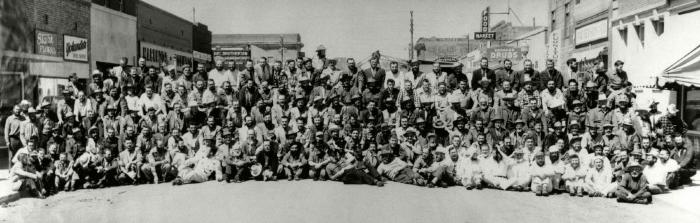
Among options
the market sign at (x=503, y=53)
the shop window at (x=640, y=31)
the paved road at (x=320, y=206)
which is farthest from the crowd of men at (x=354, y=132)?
the market sign at (x=503, y=53)

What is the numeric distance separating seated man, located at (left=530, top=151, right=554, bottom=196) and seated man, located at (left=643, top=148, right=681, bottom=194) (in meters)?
1.49

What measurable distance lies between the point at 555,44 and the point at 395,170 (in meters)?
21.9

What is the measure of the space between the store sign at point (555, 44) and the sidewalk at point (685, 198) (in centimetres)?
2032

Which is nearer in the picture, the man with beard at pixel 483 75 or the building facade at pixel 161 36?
the man with beard at pixel 483 75

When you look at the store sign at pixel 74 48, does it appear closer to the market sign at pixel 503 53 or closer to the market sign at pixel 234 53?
the market sign at pixel 234 53

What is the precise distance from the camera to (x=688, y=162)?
9.57 meters

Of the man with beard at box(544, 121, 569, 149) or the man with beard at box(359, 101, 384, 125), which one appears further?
the man with beard at box(359, 101, 384, 125)

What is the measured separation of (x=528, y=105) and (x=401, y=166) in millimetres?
3020

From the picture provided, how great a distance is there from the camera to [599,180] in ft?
29.9

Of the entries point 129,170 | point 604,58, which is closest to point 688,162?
point 129,170

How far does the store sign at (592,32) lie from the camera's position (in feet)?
72.8

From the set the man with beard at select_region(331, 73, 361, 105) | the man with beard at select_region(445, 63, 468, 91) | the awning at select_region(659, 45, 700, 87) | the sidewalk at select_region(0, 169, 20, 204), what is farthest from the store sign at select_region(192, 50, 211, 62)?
the awning at select_region(659, 45, 700, 87)

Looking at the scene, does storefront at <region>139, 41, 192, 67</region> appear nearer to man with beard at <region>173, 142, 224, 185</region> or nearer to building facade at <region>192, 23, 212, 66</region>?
building facade at <region>192, 23, 212, 66</region>

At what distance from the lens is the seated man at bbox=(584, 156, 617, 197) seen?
8906 millimetres
